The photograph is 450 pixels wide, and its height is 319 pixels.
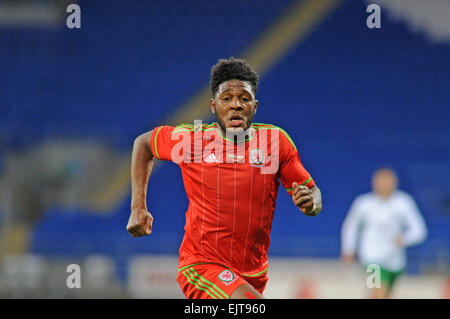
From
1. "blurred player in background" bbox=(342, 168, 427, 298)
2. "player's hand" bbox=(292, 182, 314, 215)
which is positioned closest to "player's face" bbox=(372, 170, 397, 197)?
"blurred player in background" bbox=(342, 168, 427, 298)

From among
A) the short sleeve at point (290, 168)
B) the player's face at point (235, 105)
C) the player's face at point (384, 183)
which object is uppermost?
the player's face at point (235, 105)

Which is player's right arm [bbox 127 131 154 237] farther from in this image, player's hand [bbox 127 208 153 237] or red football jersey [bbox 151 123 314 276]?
red football jersey [bbox 151 123 314 276]

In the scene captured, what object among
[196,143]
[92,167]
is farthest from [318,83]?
[196,143]

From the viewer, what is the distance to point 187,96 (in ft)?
37.6

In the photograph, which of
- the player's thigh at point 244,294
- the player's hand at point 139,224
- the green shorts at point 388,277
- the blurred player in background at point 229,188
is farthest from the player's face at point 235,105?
the green shorts at point 388,277

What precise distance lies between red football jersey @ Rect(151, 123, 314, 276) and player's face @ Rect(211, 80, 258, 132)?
0.13 metres

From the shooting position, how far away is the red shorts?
11.0 ft

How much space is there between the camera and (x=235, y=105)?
3568 millimetres

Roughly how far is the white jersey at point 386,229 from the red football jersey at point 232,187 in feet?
12.2

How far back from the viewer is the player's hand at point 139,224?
3445mm

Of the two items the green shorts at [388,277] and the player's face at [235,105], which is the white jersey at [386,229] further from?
the player's face at [235,105]

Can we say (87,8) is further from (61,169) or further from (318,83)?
(318,83)

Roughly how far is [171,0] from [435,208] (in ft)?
21.1

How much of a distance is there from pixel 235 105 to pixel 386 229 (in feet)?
13.8
